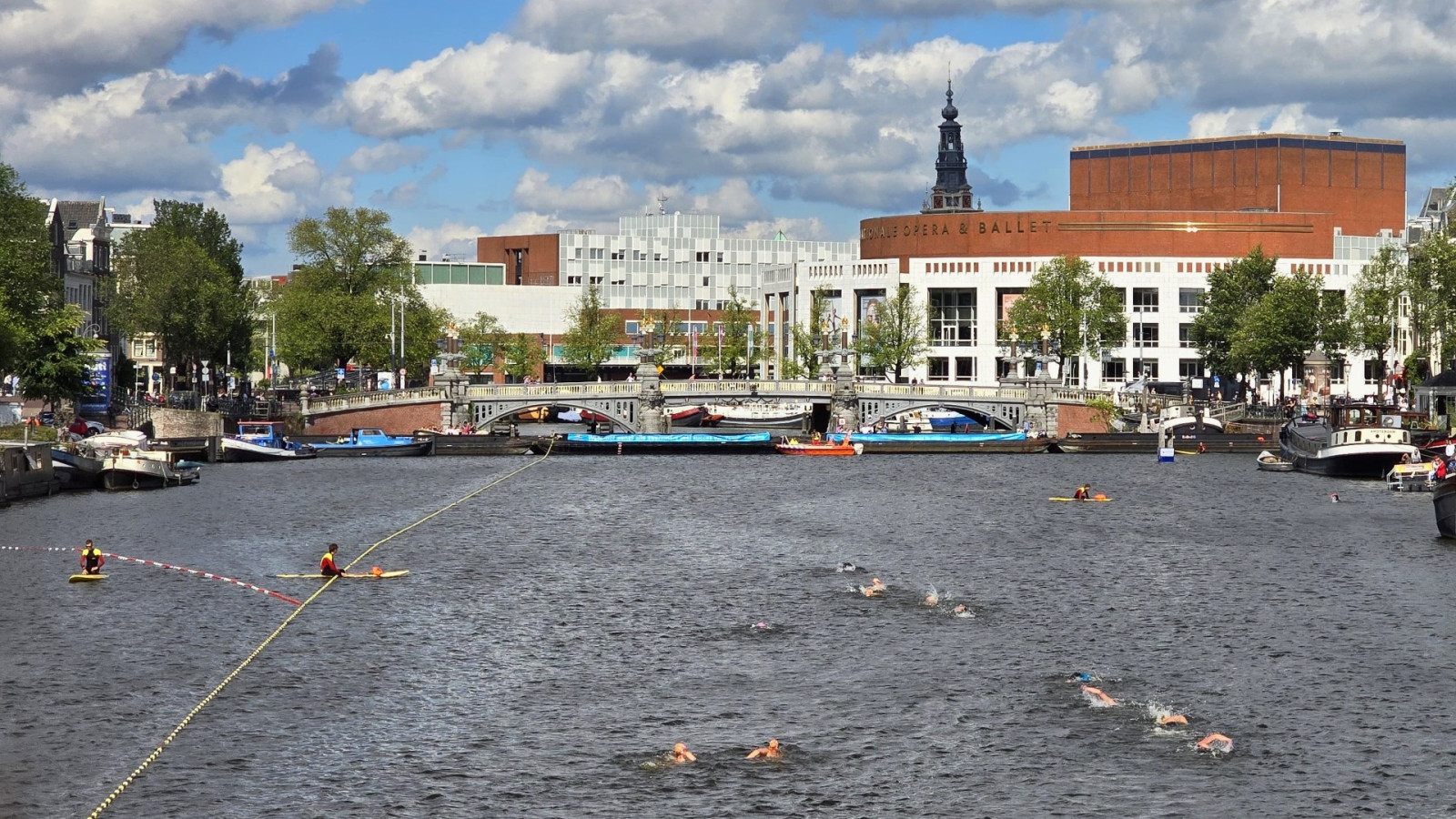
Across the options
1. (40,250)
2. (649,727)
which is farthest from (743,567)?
(40,250)

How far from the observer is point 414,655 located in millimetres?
58906

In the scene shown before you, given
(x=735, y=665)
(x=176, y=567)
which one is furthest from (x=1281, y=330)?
(x=735, y=665)

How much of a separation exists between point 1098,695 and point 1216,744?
227 inches

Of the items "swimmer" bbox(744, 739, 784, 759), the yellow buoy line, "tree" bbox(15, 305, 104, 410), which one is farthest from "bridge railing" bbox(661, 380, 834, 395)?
"swimmer" bbox(744, 739, 784, 759)

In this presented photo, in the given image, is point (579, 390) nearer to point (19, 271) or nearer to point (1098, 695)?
point (19, 271)

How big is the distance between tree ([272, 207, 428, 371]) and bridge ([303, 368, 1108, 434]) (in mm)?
18487

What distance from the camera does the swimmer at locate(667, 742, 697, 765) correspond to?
1781 inches

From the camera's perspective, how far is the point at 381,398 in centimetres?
17312

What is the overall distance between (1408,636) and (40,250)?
105 metres

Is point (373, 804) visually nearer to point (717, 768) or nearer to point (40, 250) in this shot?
point (717, 768)

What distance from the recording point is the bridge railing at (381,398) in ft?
562

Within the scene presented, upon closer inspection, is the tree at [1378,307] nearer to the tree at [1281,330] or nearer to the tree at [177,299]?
the tree at [1281,330]

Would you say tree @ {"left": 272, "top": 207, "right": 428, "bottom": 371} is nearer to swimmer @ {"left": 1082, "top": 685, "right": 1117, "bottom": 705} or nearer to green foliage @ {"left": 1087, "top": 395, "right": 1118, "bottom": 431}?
green foliage @ {"left": 1087, "top": 395, "right": 1118, "bottom": 431}

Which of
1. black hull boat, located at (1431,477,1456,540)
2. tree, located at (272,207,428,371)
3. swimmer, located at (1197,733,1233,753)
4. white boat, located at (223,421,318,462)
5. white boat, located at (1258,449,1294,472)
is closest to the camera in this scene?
swimmer, located at (1197,733,1233,753)
